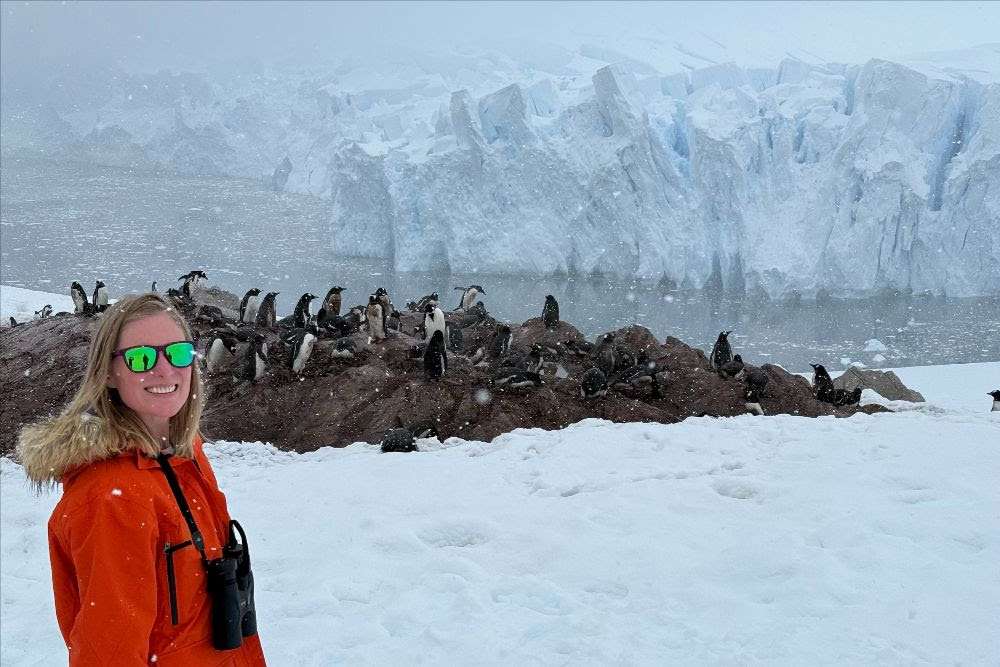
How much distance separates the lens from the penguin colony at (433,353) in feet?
25.9

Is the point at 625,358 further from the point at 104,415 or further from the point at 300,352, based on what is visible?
the point at 104,415

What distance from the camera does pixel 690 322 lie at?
22188 mm

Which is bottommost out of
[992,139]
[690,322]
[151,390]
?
[690,322]

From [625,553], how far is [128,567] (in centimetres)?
273

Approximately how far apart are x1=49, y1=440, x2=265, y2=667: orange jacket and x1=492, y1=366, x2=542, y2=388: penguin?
6.26 meters

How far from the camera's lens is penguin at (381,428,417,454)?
247 inches

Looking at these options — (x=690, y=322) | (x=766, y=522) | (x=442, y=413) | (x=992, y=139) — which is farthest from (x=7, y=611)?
(x=992, y=139)

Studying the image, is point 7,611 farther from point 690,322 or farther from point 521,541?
point 690,322

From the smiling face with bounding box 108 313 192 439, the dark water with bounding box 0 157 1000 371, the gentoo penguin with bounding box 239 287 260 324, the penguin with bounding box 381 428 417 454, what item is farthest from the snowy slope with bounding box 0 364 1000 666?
the dark water with bounding box 0 157 1000 371

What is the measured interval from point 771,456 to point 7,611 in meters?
4.49

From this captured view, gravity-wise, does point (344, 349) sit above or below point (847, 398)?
above

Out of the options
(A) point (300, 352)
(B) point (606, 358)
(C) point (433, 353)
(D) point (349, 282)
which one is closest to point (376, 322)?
(A) point (300, 352)

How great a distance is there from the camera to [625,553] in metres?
3.67

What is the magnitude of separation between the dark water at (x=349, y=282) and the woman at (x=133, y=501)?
18.0 metres
